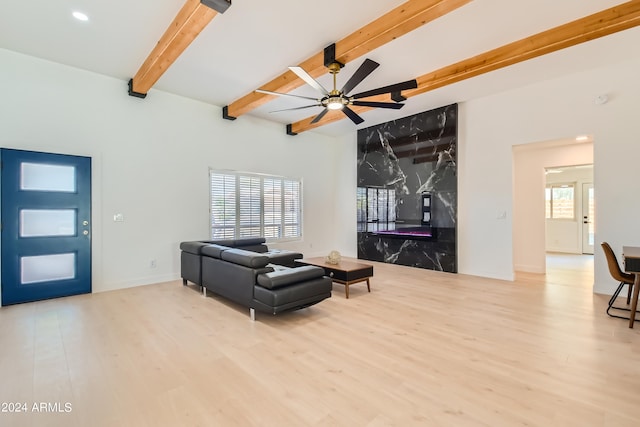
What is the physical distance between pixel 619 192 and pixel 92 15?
7.31 meters

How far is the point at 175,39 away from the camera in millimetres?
3357

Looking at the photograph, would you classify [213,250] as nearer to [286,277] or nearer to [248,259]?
[248,259]

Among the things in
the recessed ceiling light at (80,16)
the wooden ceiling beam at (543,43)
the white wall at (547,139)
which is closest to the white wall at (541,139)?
the white wall at (547,139)

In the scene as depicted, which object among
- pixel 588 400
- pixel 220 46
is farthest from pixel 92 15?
pixel 588 400

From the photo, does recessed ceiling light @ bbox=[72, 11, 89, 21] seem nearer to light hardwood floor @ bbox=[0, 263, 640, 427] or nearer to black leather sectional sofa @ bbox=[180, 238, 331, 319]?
black leather sectional sofa @ bbox=[180, 238, 331, 319]

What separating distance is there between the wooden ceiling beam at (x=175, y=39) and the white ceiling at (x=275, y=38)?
0.11 meters

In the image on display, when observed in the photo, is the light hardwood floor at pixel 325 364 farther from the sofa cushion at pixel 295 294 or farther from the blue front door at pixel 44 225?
the blue front door at pixel 44 225

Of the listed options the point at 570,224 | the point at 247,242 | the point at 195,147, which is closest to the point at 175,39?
the point at 195,147

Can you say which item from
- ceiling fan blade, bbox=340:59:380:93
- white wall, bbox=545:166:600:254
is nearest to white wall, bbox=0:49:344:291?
ceiling fan blade, bbox=340:59:380:93

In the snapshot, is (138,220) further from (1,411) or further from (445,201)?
(445,201)

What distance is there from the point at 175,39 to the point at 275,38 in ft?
3.77

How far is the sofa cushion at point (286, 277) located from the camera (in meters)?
3.21

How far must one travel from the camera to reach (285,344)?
2812 mm

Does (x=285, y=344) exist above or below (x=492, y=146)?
below
